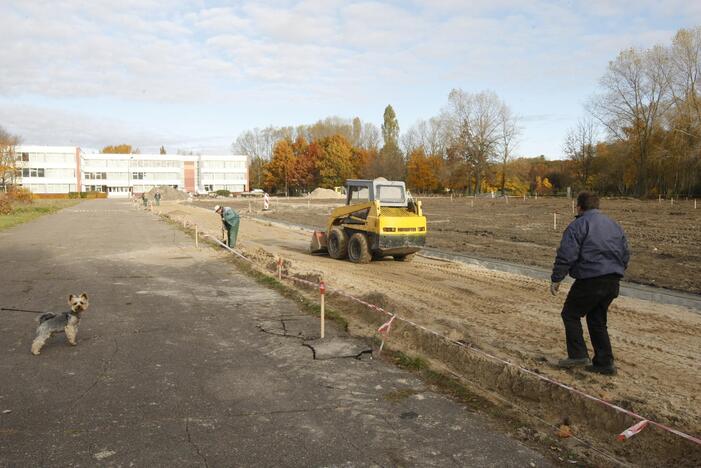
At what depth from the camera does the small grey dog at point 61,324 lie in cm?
637

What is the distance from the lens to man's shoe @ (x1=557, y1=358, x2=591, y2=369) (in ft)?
18.6

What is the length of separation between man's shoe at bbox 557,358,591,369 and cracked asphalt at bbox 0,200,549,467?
153cm

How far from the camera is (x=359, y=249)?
14328 millimetres

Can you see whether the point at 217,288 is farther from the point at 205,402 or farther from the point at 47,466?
the point at 47,466

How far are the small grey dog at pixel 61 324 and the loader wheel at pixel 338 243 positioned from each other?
9006 millimetres

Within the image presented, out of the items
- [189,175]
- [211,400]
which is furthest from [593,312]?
[189,175]

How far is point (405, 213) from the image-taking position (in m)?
14.2

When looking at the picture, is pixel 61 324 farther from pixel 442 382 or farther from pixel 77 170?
pixel 77 170

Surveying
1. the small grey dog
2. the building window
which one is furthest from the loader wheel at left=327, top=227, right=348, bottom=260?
the building window

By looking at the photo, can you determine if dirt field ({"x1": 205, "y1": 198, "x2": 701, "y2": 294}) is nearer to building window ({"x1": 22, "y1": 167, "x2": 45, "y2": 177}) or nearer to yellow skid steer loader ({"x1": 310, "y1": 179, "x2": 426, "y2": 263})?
yellow skid steer loader ({"x1": 310, "y1": 179, "x2": 426, "y2": 263})

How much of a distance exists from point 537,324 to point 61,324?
6.59 meters

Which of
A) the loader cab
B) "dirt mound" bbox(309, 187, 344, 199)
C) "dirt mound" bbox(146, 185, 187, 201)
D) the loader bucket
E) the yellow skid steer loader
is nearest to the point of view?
the yellow skid steer loader

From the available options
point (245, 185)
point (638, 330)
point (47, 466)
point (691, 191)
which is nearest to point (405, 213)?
point (638, 330)

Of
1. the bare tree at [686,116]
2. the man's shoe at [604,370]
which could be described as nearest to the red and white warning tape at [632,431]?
the man's shoe at [604,370]
